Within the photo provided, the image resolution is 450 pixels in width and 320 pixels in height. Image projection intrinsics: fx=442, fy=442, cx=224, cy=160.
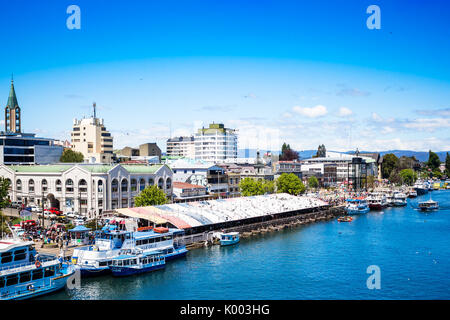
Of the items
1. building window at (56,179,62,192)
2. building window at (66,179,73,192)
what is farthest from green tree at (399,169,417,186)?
building window at (56,179,62,192)

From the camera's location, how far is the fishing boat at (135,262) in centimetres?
3297

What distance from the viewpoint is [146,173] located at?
61062 mm

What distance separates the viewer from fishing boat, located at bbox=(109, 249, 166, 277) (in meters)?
33.0

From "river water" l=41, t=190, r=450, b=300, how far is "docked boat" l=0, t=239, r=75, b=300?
2.92ft

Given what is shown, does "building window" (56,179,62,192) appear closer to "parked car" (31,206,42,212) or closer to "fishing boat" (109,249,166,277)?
"parked car" (31,206,42,212)

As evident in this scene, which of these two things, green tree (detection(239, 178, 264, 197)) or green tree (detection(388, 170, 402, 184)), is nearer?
green tree (detection(239, 178, 264, 197))

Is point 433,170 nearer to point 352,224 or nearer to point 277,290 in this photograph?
point 352,224

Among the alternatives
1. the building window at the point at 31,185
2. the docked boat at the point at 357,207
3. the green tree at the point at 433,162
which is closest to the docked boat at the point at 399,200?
the docked boat at the point at 357,207

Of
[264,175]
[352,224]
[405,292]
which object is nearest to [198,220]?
[405,292]

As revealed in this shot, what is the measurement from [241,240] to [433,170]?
148114 millimetres

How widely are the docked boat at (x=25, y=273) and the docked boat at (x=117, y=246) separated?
2597 mm

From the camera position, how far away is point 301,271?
34.7 m

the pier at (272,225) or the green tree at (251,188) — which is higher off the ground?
the green tree at (251,188)

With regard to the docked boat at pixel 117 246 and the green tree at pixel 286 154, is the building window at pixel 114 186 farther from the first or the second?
the green tree at pixel 286 154
